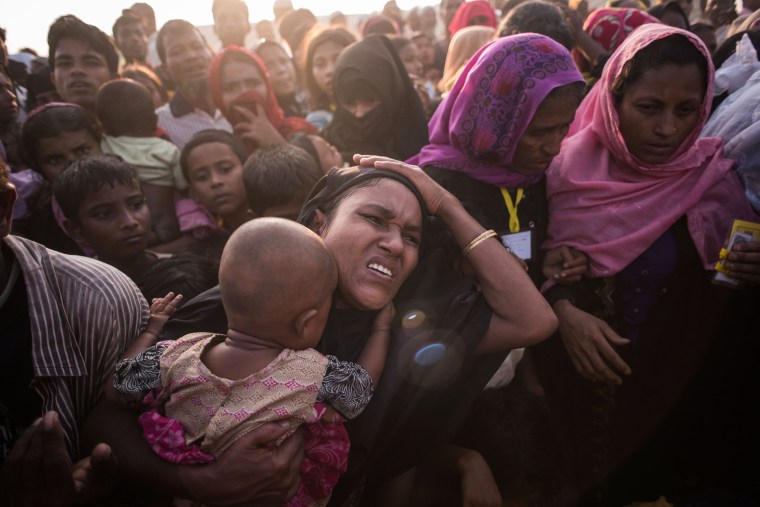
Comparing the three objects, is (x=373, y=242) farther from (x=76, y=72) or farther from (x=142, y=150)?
(x=76, y=72)

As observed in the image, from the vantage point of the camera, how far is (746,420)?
97.0 inches

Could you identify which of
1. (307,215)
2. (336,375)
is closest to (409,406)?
(336,375)

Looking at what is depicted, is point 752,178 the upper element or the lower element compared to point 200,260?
upper

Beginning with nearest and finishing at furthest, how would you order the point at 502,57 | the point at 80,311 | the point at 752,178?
the point at 80,311, the point at 752,178, the point at 502,57

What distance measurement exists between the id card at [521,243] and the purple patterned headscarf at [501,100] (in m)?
0.27

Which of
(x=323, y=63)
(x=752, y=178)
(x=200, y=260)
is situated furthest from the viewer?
(x=323, y=63)

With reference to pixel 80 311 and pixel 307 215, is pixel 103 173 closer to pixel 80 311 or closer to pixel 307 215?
pixel 80 311

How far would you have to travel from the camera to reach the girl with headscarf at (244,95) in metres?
4.20

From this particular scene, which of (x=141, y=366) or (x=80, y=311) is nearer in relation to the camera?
(x=141, y=366)

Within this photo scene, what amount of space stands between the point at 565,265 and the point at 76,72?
4176 millimetres

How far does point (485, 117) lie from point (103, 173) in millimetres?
2227

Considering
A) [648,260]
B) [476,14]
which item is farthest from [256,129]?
[476,14]

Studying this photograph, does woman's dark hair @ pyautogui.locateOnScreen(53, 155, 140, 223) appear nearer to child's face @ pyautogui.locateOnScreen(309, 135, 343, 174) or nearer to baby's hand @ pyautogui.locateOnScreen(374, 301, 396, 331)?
child's face @ pyautogui.locateOnScreen(309, 135, 343, 174)

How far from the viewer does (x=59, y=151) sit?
3.23 m
